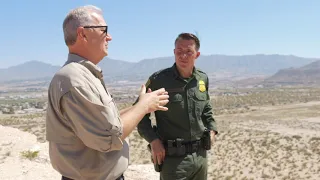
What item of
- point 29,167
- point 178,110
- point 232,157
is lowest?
point 232,157

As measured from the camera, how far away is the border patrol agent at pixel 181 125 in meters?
3.05

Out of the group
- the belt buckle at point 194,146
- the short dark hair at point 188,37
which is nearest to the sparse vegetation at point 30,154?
the belt buckle at point 194,146

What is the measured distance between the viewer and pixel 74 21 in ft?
5.63

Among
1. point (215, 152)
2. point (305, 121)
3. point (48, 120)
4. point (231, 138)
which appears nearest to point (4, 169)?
point (48, 120)

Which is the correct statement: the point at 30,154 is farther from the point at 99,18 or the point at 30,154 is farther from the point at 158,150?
the point at 99,18

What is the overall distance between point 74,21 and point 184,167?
6.01 ft

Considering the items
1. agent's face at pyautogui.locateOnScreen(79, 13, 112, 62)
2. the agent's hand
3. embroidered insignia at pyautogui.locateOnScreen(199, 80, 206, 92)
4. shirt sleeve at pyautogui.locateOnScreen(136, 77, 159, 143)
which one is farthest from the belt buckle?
agent's face at pyautogui.locateOnScreen(79, 13, 112, 62)

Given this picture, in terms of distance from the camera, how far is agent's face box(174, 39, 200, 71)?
3.20 metres

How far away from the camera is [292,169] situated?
1282 centimetres

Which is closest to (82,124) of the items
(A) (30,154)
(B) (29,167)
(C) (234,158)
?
(B) (29,167)

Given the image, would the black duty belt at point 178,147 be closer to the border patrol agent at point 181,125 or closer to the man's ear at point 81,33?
the border patrol agent at point 181,125

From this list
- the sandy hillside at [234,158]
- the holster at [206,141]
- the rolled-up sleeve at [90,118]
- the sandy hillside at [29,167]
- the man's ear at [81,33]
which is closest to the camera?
the rolled-up sleeve at [90,118]

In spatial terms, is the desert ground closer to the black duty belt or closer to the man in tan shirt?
the black duty belt

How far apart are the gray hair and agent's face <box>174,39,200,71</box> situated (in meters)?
1.54
